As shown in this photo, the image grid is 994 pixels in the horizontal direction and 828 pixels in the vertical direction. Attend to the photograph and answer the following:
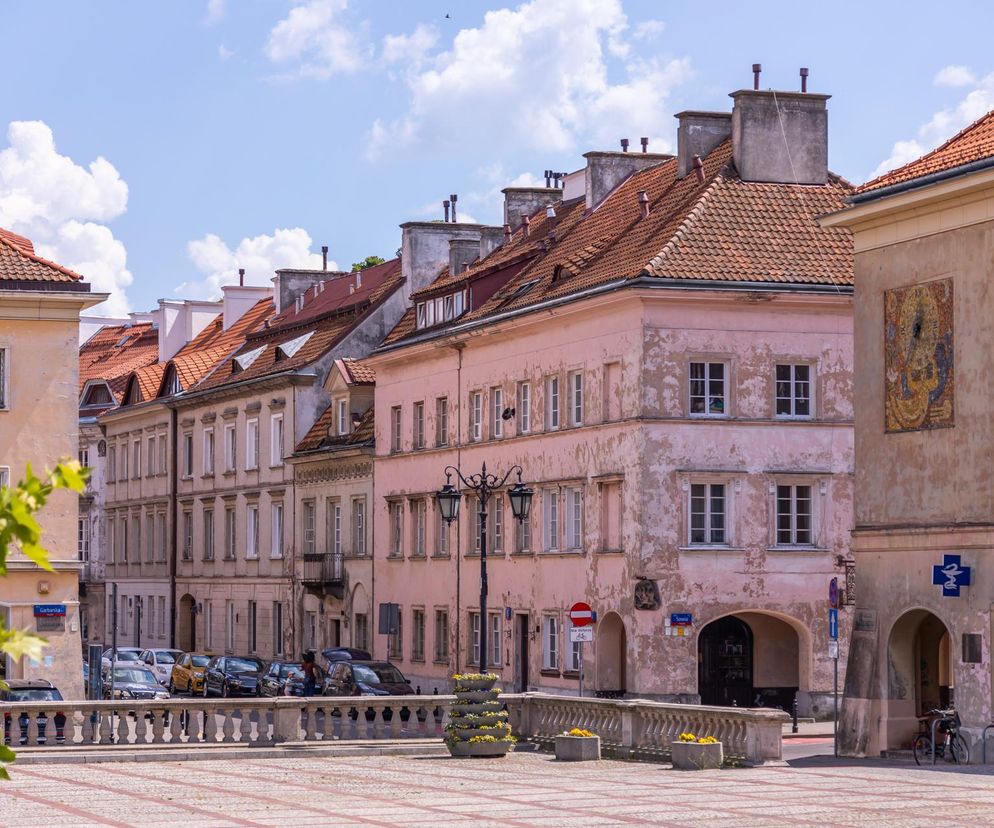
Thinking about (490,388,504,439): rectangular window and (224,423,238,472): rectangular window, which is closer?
(490,388,504,439): rectangular window

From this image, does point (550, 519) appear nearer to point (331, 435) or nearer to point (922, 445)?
point (331, 435)

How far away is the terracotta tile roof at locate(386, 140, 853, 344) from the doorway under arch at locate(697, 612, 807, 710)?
805 cm

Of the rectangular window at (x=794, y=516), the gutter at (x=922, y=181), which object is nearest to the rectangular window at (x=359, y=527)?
the rectangular window at (x=794, y=516)

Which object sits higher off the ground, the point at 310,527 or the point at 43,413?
the point at 43,413

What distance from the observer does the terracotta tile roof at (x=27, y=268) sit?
49906 millimetres

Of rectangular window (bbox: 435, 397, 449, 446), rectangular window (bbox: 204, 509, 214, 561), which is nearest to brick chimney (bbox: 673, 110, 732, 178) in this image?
rectangular window (bbox: 435, 397, 449, 446)

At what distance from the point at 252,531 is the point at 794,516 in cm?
3172

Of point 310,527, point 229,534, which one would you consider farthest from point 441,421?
point 229,534

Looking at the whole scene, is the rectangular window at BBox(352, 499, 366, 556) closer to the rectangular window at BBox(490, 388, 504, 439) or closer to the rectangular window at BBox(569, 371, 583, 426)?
the rectangular window at BBox(490, 388, 504, 439)

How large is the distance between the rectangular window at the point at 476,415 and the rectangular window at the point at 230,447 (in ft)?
71.2

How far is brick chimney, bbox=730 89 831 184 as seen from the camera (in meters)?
51.2

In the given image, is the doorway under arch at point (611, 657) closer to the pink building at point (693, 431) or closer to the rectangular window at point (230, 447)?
the pink building at point (693, 431)

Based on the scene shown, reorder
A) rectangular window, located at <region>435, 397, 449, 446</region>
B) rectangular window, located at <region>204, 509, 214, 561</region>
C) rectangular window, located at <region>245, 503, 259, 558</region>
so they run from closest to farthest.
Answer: rectangular window, located at <region>435, 397, 449, 446</region>
rectangular window, located at <region>245, 503, 259, 558</region>
rectangular window, located at <region>204, 509, 214, 561</region>

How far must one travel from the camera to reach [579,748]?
32969mm
